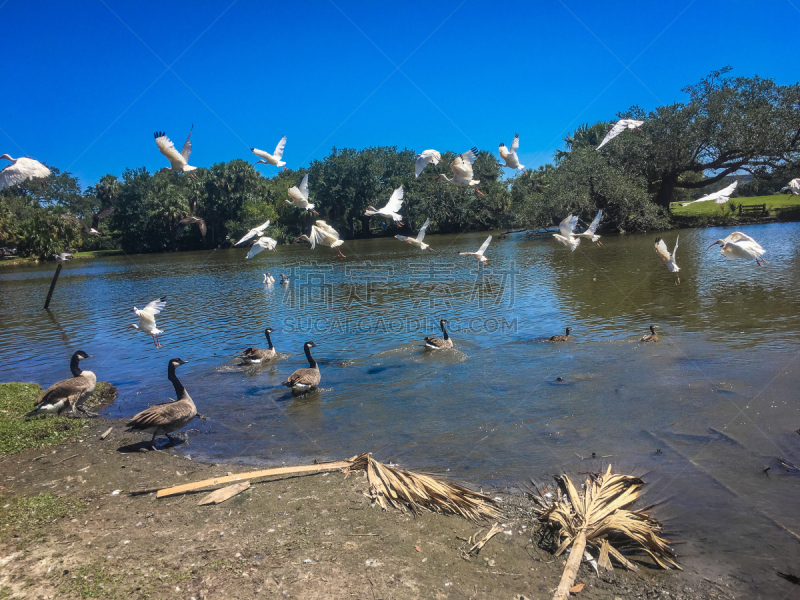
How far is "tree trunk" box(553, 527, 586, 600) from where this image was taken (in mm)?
4426

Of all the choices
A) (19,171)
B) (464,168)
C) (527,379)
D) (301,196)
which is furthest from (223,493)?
(464,168)

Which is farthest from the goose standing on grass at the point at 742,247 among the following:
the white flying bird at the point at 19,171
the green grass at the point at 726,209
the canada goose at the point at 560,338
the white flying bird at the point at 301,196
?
the green grass at the point at 726,209

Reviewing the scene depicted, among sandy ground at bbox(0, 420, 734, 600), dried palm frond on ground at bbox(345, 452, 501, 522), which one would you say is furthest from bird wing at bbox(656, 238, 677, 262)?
dried palm frond on ground at bbox(345, 452, 501, 522)

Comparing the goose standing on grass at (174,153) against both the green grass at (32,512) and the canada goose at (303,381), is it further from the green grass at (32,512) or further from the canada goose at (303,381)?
the green grass at (32,512)

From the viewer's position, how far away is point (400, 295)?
24.5 m

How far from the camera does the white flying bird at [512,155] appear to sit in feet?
41.4

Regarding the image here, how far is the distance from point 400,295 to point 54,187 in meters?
→ 110

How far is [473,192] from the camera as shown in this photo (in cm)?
7994

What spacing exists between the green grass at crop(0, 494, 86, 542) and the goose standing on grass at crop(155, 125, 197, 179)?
26.5 feet

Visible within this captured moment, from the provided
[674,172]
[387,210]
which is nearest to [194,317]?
[387,210]

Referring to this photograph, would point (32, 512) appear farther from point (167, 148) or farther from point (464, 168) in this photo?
point (464, 168)

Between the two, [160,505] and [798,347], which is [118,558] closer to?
[160,505]

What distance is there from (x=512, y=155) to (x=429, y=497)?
954 cm

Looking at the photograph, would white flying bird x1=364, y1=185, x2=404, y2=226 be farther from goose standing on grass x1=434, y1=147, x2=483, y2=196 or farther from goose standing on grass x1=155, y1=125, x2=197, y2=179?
goose standing on grass x1=155, y1=125, x2=197, y2=179
